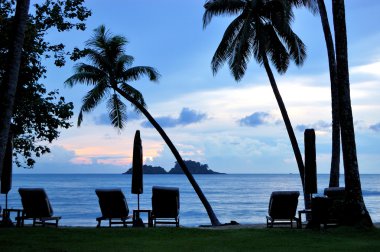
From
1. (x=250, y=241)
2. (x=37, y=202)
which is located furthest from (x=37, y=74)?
(x=250, y=241)

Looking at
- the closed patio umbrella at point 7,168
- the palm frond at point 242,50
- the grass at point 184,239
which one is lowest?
the grass at point 184,239

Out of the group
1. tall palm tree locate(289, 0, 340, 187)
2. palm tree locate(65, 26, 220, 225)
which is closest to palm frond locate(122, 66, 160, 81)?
palm tree locate(65, 26, 220, 225)

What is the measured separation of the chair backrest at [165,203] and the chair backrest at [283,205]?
2270 millimetres

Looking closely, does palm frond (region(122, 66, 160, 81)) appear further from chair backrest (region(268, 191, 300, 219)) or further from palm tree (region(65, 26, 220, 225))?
chair backrest (region(268, 191, 300, 219))

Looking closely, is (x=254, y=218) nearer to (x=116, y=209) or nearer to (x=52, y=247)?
(x=116, y=209)

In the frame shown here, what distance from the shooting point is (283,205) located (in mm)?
12602

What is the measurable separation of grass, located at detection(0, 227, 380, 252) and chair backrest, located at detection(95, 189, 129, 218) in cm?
112

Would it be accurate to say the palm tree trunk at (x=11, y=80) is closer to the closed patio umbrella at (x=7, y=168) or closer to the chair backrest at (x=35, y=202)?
the chair backrest at (x=35, y=202)

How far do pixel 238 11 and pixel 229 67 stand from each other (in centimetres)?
236

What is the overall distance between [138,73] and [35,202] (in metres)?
11.7

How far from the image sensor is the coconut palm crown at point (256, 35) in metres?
21.4

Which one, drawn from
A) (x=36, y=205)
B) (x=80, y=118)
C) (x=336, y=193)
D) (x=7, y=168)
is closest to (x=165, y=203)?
(x=36, y=205)

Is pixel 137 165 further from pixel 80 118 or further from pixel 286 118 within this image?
pixel 80 118

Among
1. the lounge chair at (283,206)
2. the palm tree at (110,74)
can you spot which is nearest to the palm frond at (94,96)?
the palm tree at (110,74)
